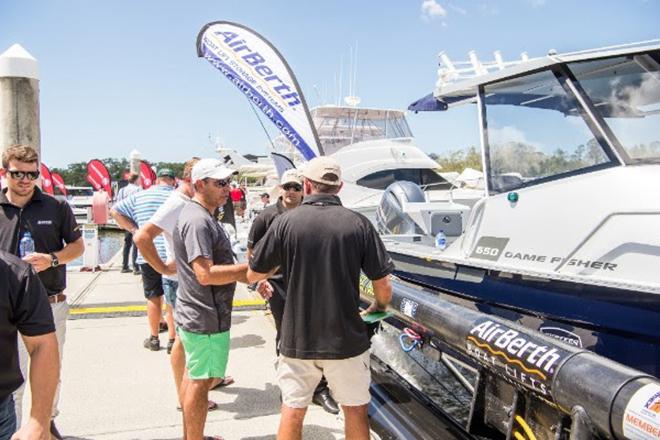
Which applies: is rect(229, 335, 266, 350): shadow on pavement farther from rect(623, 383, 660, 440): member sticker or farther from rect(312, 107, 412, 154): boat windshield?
rect(312, 107, 412, 154): boat windshield

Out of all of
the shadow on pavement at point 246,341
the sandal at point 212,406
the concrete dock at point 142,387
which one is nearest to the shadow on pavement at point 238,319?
the concrete dock at point 142,387

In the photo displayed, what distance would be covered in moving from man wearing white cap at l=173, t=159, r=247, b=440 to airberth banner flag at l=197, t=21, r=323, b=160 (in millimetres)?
5401

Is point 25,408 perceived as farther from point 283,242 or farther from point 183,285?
point 283,242

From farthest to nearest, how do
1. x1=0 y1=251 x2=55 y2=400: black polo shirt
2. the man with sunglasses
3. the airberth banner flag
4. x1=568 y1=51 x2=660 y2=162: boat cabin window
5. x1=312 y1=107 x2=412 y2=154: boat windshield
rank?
x1=312 y1=107 x2=412 y2=154: boat windshield → the airberth banner flag → the man with sunglasses → x1=568 y1=51 x2=660 y2=162: boat cabin window → x1=0 y1=251 x2=55 y2=400: black polo shirt

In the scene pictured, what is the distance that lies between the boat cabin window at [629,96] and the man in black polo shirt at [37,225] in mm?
3057

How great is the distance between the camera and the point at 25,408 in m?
3.72

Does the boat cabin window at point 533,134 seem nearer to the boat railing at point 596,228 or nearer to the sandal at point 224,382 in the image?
the boat railing at point 596,228

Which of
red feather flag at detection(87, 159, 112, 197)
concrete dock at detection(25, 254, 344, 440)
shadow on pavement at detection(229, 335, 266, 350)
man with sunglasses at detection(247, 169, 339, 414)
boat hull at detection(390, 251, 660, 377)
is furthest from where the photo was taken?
red feather flag at detection(87, 159, 112, 197)

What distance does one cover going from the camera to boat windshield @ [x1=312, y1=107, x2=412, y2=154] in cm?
1923

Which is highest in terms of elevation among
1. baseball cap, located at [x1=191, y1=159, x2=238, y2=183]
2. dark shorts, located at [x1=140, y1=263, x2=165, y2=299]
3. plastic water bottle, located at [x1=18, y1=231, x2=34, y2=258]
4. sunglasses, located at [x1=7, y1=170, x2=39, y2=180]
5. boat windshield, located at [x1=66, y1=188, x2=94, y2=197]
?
baseball cap, located at [x1=191, y1=159, x2=238, y2=183]

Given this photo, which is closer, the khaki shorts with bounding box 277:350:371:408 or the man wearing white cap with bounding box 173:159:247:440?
the khaki shorts with bounding box 277:350:371:408

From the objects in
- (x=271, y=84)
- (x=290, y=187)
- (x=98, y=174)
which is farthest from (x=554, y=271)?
(x=98, y=174)

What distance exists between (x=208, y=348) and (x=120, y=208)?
2717 mm

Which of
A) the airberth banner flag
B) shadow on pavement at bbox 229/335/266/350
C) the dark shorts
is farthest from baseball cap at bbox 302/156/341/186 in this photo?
the airberth banner flag
